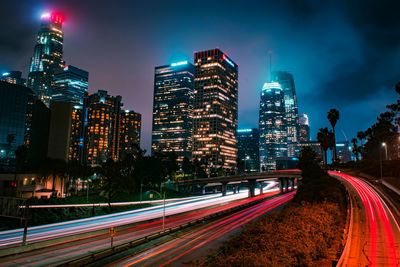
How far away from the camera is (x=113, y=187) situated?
287 ft

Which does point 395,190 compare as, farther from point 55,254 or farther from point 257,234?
point 55,254

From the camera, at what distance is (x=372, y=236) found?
108 feet

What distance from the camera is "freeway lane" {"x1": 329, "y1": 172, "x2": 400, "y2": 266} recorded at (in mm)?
25016

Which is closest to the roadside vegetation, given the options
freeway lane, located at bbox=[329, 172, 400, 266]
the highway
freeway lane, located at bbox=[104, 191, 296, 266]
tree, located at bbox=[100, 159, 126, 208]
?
freeway lane, located at bbox=[329, 172, 400, 266]

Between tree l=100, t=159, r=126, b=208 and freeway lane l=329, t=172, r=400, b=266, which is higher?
tree l=100, t=159, r=126, b=208

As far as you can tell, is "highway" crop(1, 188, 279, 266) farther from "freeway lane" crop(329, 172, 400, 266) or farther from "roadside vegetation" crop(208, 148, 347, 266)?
"freeway lane" crop(329, 172, 400, 266)

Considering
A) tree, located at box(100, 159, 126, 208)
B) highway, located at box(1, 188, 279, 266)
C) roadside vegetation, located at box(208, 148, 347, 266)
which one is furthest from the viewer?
tree, located at box(100, 159, 126, 208)

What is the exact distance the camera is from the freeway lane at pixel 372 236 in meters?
25.0

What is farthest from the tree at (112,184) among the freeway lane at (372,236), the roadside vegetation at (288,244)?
the roadside vegetation at (288,244)

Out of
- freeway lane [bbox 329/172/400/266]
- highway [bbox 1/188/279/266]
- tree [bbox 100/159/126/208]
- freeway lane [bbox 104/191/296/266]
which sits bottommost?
highway [bbox 1/188/279/266]

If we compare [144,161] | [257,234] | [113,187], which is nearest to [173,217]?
[113,187]

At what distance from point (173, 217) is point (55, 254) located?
3367 centimetres

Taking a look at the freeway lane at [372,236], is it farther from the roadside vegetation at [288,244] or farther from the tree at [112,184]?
the tree at [112,184]

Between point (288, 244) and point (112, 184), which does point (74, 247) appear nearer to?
point (288, 244)
